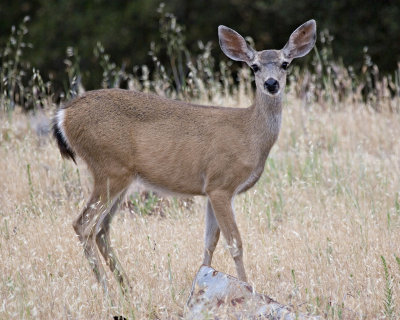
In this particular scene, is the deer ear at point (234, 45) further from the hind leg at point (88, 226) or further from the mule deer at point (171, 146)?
the hind leg at point (88, 226)

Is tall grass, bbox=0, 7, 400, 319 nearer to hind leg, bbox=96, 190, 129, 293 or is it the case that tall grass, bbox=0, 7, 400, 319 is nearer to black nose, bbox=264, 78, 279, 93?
hind leg, bbox=96, 190, 129, 293

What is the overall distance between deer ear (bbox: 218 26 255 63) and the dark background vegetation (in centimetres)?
1027

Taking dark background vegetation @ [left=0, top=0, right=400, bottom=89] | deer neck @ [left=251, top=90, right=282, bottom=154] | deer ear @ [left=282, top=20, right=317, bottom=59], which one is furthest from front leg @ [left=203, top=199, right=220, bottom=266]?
dark background vegetation @ [left=0, top=0, right=400, bottom=89]

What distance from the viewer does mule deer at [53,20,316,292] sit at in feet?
18.8

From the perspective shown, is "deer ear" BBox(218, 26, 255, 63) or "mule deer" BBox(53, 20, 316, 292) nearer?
"mule deer" BBox(53, 20, 316, 292)

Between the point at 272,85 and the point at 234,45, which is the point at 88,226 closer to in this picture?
the point at 272,85

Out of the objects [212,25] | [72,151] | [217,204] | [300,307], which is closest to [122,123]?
[72,151]

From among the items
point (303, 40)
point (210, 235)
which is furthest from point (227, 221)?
point (303, 40)

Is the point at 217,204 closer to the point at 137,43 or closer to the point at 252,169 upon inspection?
the point at 252,169

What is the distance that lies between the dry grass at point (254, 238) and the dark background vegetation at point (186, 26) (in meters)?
7.76

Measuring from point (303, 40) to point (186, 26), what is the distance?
11674mm

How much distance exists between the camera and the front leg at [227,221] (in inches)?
223

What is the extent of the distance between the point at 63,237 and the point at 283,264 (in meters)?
1.61

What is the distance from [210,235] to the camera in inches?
234
